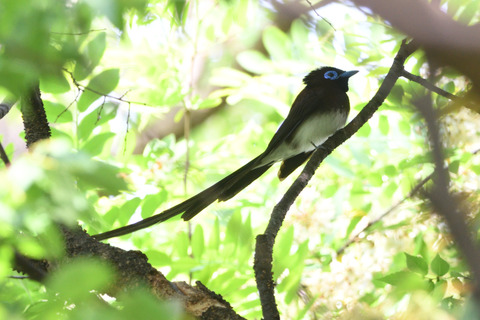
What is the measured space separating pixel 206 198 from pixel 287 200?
55cm

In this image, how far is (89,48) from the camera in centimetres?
Result: 203

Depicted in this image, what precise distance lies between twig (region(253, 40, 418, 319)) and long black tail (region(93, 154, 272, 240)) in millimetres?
445

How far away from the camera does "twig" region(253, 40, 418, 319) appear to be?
1.58m

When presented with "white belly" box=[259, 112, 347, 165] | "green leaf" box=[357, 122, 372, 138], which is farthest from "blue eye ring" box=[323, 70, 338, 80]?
"green leaf" box=[357, 122, 372, 138]

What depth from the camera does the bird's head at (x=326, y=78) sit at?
3.29 metres

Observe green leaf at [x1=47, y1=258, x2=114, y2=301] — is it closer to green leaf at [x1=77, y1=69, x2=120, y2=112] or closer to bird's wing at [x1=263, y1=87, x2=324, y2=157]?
green leaf at [x1=77, y1=69, x2=120, y2=112]

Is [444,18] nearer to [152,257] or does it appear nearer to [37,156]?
[37,156]

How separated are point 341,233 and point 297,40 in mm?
1033

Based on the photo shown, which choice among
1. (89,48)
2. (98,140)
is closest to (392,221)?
(98,140)

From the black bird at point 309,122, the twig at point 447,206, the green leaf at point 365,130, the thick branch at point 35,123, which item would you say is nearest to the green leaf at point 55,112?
the thick branch at point 35,123

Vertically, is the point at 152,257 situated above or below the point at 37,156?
above

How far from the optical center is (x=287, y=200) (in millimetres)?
1912

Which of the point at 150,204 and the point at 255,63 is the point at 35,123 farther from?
the point at 255,63

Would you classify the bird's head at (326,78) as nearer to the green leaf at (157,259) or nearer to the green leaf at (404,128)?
the green leaf at (404,128)
